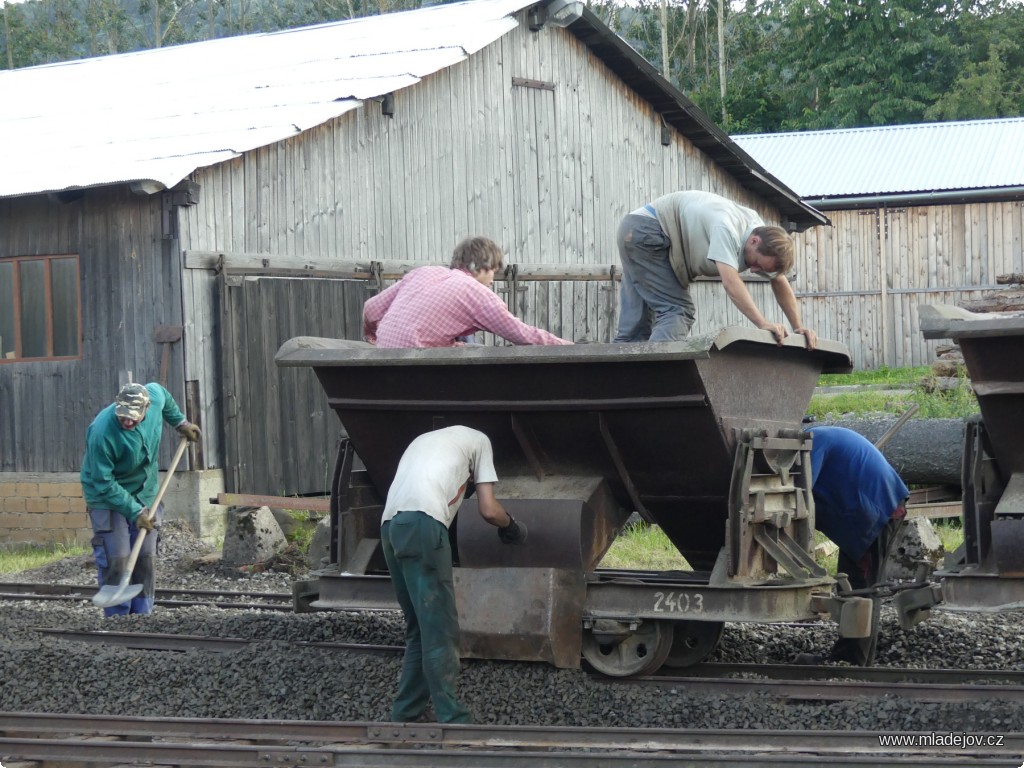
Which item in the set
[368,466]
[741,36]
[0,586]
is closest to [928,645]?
[368,466]

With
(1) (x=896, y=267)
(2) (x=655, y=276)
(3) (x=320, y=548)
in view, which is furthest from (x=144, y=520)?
(1) (x=896, y=267)

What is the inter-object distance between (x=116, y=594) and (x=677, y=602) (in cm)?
440

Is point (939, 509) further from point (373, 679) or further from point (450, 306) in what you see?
point (373, 679)

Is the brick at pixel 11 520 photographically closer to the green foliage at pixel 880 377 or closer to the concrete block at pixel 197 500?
the concrete block at pixel 197 500

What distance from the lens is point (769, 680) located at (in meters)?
6.84

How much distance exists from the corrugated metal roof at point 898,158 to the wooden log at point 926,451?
14.3 meters

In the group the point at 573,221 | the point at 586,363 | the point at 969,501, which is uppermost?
the point at 573,221

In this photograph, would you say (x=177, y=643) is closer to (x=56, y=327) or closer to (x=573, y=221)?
(x=56, y=327)

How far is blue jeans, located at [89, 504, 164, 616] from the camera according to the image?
30.5 feet

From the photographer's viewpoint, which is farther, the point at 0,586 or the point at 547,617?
the point at 0,586

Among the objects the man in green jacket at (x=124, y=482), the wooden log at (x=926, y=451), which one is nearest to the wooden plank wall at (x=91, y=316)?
the man in green jacket at (x=124, y=482)

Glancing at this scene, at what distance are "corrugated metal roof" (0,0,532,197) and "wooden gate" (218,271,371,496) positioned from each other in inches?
60.1

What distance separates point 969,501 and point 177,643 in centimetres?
472

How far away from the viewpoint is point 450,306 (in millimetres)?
7168
